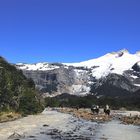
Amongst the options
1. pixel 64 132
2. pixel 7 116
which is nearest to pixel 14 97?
pixel 7 116

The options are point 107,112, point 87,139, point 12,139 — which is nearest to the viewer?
point 12,139

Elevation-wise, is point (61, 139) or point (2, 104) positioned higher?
point (2, 104)

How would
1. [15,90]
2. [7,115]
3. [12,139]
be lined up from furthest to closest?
[15,90] → [7,115] → [12,139]

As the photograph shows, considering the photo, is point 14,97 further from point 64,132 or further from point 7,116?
point 64,132

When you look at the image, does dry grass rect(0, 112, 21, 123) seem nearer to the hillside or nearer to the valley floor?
the hillside

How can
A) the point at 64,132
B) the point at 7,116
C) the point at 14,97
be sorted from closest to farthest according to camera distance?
the point at 64,132 < the point at 7,116 < the point at 14,97

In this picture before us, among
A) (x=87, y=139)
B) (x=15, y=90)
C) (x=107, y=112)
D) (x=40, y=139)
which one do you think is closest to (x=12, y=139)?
(x=40, y=139)

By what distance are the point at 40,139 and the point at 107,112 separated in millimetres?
78538

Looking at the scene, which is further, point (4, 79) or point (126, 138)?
point (4, 79)

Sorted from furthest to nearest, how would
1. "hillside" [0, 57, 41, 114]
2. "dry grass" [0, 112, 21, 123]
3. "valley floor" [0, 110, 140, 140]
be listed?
"hillside" [0, 57, 41, 114], "dry grass" [0, 112, 21, 123], "valley floor" [0, 110, 140, 140]

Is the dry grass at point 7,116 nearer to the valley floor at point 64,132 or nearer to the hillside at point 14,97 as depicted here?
the hillside at point 14,97

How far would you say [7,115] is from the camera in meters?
92.4

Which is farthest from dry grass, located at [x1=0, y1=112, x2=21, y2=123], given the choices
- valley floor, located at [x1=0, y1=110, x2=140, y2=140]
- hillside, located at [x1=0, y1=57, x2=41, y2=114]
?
valley floor, located at [x1=0, y1=110, x2=140, y2=140]

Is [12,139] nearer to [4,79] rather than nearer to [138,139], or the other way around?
[138,139]
